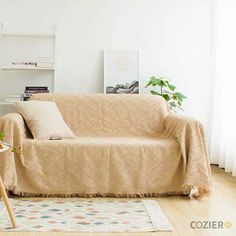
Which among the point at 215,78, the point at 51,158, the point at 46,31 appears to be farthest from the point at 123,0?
the point at 51,158

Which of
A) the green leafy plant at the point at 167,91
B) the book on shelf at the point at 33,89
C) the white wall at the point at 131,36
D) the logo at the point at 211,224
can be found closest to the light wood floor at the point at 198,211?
the logo at the point at 211,224

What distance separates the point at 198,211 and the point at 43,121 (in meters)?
1.43

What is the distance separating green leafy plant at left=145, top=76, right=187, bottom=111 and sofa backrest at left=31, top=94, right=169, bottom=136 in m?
0.54

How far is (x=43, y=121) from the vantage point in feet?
11.2

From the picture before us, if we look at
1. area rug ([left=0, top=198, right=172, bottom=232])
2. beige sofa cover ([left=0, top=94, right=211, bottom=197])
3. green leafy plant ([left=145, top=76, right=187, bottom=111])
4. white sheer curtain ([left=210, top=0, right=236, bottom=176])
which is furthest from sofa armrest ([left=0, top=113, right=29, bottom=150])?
white sheer curtain ([left=210, top=0, right=236, bottom=176])

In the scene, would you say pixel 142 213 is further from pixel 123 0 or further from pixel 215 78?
pixel 123 0

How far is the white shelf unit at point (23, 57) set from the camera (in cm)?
469

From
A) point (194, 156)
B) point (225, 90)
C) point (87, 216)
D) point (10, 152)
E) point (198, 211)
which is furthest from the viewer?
point (225, 90)

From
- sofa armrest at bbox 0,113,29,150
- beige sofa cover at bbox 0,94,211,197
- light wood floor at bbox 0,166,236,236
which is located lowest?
light wood floor at bbox 0,166,236,236

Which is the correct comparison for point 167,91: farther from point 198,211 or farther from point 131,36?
point 198,211

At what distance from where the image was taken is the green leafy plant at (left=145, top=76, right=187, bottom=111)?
443 centimetres

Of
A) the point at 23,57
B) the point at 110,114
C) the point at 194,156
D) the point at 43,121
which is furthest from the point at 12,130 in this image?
the point at 23,57

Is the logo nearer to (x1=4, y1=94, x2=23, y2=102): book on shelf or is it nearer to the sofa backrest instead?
the sofa backrest

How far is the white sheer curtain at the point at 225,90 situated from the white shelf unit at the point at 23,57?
186 cm
